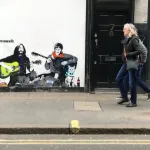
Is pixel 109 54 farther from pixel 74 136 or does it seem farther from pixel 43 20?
pixel 74 136

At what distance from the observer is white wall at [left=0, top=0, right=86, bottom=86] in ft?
35.9

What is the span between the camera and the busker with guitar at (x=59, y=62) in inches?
437

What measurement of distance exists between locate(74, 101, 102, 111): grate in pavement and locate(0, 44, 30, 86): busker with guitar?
2.01m

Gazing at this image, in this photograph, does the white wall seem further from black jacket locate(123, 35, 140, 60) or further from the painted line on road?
the painted line on road

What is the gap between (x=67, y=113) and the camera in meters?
8.61

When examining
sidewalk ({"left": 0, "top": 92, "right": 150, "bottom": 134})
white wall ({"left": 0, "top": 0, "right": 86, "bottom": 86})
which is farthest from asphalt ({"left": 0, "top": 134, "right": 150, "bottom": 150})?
white wall ({"left": 0, "top": 0, "right": 86, "bottom": 86})

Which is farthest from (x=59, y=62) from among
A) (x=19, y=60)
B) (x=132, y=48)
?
(x=132, y=48)

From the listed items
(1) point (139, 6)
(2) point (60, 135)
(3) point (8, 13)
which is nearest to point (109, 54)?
(1) point (139, 6)

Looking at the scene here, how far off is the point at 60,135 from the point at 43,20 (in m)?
4.38

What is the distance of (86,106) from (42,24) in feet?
9.09

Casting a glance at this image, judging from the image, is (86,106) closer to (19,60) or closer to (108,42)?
(108,42)

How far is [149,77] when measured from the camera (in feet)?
36.5
